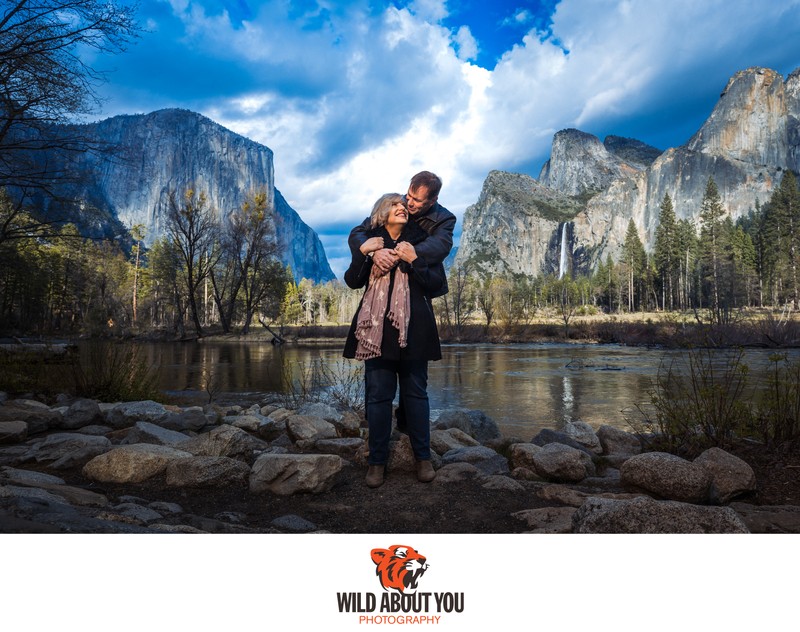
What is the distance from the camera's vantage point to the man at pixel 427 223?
1.79 m

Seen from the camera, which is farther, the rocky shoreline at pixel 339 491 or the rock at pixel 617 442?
the rock at pixel 617 442

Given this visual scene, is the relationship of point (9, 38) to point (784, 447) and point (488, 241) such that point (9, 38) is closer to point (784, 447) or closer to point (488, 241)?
point (784, 447)

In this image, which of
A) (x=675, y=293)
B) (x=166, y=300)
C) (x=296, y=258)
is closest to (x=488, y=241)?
(x=675, y=293)

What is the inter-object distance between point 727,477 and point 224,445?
109 inches

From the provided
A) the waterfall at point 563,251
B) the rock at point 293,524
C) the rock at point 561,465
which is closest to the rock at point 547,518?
the rock at point 293,524

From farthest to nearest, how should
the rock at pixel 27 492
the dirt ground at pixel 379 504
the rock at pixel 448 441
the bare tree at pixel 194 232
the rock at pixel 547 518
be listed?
the bare tree at pixel 194 232, the rock at pixel 448 441, the dirt ground at pixel 379 504, the rock at pixel 547 518, the rock at pixel 27 492

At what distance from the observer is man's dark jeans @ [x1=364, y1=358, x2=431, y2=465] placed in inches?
79.2

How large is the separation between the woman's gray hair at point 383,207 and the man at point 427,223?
5cm

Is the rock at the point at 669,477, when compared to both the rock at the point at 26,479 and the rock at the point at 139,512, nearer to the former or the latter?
the rock at the point at 139,512

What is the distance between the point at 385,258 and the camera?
5.86 ft

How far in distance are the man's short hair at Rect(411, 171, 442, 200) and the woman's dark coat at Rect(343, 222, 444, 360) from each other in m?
0.16

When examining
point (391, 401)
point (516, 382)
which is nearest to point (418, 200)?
point (391, 401)

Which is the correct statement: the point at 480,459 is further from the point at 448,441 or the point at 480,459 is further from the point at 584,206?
the point at 584,206
